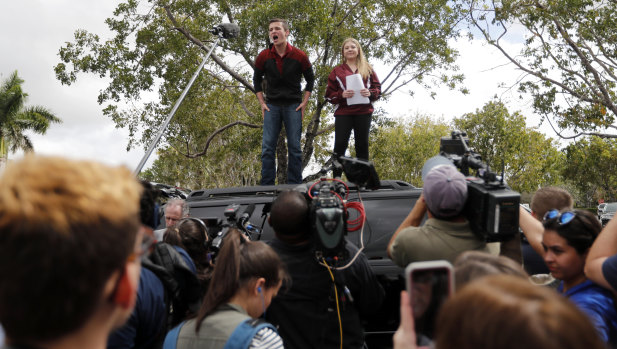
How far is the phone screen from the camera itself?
113 cm

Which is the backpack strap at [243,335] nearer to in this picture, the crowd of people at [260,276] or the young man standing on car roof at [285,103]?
the crowd of people at [260,276]

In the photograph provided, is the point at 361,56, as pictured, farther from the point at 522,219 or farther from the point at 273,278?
the point at 273,278

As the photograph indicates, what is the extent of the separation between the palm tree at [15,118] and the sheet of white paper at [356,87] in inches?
1317

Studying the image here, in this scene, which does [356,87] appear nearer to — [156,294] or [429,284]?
[156,294]

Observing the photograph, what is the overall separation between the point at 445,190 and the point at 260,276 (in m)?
0.96

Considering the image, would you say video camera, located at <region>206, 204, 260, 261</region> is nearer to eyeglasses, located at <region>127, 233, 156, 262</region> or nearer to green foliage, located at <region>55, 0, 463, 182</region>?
eyeglasses, located at <region>127, 233, 156, 262</region>

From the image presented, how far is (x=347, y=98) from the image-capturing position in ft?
19.7

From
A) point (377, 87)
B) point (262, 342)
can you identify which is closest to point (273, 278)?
point (262, 342)

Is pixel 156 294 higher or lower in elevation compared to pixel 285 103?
lower

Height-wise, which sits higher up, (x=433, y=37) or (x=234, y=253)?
(x=433, y=37)

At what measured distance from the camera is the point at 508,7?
15875mm

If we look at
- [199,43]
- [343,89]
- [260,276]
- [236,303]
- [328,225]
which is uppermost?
[199,43]

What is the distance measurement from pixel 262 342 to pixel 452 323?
1.24 meters

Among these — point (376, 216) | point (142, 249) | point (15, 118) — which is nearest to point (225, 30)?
point (376, 216)
